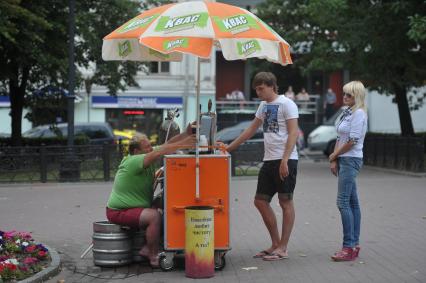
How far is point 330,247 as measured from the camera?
857 cm

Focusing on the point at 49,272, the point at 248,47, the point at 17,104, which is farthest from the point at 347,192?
the point at 17,104

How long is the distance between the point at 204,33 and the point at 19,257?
9.96ft

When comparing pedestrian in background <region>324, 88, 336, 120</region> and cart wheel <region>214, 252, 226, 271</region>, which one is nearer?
cart wheel <region>214, 252, 226, 271</region>

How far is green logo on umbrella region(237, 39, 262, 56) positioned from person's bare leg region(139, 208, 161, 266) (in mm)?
1885

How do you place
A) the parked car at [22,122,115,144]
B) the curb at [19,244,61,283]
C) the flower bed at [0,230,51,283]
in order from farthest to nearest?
the parked car at [22,122,115,144] < the curb at [19,244,61,283] < the flower bed at [0,230,51,283]

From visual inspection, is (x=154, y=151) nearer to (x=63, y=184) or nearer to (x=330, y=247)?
(x=330, y=247)

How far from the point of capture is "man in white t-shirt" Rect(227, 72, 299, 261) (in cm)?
764

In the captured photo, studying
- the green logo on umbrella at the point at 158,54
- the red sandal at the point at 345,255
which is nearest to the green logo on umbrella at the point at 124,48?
the green logo on umbrella at the point at 158,54

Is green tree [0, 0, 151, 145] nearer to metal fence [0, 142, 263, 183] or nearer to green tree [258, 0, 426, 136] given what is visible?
metal fence [0, 142, 263, 183]

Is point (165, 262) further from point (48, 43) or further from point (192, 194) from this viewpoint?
point (48, 43)

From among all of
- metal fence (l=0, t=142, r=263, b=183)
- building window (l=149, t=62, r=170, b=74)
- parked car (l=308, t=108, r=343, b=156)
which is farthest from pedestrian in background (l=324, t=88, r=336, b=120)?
metal fence (l=0, t=142, r=263, b=183)

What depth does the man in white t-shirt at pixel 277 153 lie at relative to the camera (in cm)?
764

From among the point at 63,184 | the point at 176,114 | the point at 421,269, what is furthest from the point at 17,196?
the point at 421,269

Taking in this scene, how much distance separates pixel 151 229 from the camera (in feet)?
24.2
